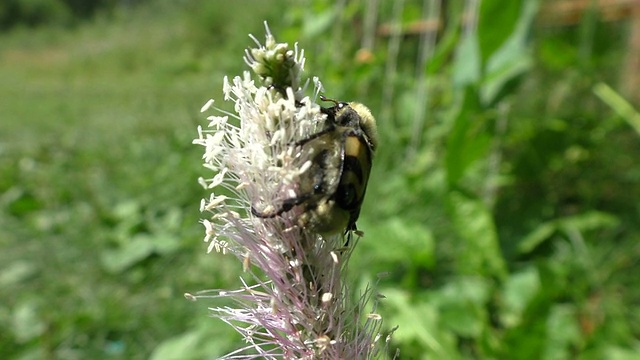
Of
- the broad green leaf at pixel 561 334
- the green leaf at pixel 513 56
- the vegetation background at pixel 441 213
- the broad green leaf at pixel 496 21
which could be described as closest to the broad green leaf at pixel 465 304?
the vegetation background at pixel 441 213

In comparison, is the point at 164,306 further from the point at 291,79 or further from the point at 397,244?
the point at 291,79

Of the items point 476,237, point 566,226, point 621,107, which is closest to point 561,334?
point 476,237

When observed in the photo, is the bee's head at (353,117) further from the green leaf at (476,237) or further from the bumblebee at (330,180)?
the green leaf at (476,237)

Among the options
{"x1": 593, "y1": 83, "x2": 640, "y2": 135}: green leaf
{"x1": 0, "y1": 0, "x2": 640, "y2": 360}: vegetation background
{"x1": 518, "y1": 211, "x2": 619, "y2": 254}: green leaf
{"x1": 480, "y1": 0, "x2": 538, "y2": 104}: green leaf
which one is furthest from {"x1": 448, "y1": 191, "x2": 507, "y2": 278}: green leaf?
{"x1": 593, "y1": 83, "x2": 640, "y2": 135}: green leaf

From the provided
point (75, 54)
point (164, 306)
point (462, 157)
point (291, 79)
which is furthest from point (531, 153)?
point (75, 54)

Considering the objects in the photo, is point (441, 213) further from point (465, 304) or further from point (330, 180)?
point (330, 180)

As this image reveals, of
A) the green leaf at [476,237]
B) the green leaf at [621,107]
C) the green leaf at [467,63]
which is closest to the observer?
the green leaf at [476,237]
